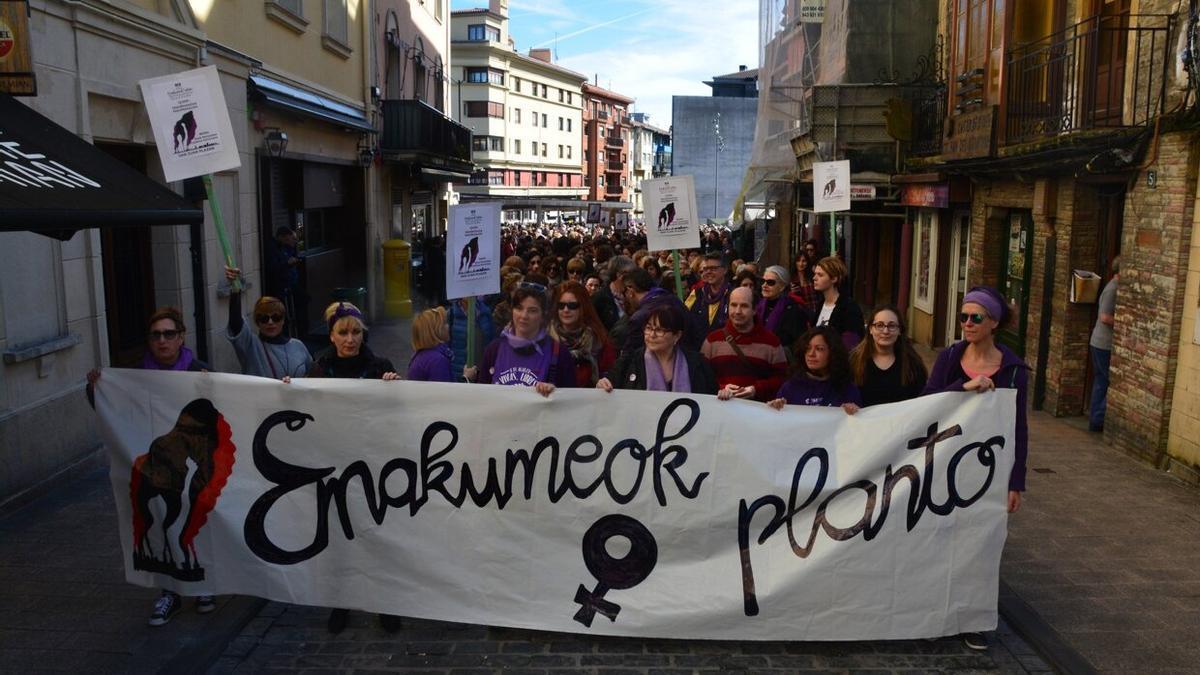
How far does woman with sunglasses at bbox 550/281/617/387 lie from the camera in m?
6.84

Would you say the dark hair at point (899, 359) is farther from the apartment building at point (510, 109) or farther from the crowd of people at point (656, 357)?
the apartment building at point (510, 109)

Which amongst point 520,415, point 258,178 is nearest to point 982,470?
point 520,415

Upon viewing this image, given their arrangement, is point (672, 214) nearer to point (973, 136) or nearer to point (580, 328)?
point (580, 328)

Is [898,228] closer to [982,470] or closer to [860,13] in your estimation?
[860,13]

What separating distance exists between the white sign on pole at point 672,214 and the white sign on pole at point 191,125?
3972 mm

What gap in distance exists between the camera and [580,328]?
7.01 meters

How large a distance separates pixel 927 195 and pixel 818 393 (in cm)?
1149

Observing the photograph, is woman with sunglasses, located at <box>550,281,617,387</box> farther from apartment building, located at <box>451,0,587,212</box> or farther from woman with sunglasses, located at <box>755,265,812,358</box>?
apartment building, located at <box>451,0,587,212</box>

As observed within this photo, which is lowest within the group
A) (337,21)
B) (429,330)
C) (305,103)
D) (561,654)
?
(561,654)

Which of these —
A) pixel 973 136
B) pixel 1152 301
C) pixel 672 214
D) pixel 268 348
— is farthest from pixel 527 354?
pixel 973 136

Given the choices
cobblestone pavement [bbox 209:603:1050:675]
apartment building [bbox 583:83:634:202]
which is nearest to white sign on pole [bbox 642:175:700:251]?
cobblestone pavement [bbox 209:603:1050:675]

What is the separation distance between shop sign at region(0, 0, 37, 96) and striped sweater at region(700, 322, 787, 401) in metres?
4.68

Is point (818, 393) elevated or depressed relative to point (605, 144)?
depressed

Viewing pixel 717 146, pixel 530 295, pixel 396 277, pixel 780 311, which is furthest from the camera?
pixel 717 146
